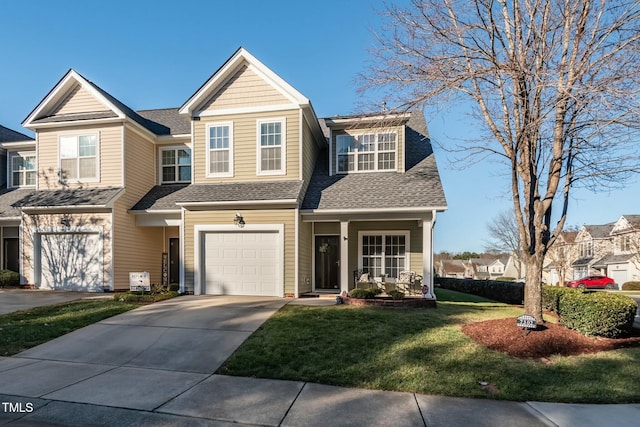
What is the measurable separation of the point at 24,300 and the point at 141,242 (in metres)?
4.18

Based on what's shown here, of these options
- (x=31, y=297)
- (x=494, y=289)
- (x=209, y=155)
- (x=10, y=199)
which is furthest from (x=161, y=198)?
(x=494, y=289)

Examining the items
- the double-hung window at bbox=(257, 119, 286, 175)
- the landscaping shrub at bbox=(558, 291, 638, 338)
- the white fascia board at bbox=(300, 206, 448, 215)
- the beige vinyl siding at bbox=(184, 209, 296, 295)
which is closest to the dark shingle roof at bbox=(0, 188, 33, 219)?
the beige vinyl siding at bbox=(184, 209, 296, 295)

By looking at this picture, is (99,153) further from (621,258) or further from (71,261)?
(621,258)

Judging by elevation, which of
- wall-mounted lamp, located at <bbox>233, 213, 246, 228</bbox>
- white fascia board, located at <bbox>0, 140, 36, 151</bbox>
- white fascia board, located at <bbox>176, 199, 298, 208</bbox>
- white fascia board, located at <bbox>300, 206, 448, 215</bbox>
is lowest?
wall-mounted lamp, located at <bbox>233, 213, 246, 228</bbox>

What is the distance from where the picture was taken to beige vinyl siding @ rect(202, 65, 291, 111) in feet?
41.8

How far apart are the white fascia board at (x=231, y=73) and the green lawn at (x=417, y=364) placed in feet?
25.6

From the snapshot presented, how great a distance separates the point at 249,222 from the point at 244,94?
464cm

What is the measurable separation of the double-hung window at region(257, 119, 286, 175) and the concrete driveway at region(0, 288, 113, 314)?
6.83 metres

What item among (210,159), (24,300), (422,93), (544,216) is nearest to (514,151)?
(544,216)

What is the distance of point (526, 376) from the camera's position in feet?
18.5

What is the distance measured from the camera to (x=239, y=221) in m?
12.1

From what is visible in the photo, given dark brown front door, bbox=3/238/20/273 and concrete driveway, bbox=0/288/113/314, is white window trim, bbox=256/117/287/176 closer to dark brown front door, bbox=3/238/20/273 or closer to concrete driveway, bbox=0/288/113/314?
concrete driveway, bbox=0/288/113/314

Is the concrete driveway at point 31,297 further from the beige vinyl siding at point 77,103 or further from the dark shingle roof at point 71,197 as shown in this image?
the beige vinyl siding at point 77,103

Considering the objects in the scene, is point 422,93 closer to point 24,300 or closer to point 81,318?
point 81,318
